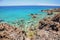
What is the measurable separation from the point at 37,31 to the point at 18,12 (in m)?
0.66

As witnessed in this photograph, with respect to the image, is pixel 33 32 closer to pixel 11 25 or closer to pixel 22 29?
pixel 22 29

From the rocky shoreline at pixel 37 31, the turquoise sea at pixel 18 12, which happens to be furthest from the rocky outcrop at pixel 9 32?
the turquoise sea at pixel 18 12

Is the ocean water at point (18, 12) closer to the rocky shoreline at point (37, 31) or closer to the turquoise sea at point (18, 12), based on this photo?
the turquoise sea at point (18, 12)

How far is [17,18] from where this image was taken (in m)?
2.71

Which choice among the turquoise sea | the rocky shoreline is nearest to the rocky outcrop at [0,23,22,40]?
the rocky shoreline

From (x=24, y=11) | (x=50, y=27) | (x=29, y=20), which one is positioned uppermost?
(x=24, y=11)

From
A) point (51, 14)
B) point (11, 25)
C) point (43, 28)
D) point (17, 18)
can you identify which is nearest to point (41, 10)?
point (51, 14)

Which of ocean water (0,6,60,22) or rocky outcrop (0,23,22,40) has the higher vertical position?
ocean water (0,6,60,22)

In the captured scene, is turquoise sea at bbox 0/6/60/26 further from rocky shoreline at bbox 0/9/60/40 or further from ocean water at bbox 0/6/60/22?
rocky shoreline at bbox 0/9/60/40

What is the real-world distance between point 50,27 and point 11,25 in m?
0.93

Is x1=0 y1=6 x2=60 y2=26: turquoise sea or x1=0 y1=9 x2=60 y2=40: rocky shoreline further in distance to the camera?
x1=0 y1=6 x2=60 y2=26: turquoise sea

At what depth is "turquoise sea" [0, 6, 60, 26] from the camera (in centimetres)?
271

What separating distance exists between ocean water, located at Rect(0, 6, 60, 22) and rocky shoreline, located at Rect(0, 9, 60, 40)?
→ 0.19 m

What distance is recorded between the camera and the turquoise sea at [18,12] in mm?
2705
